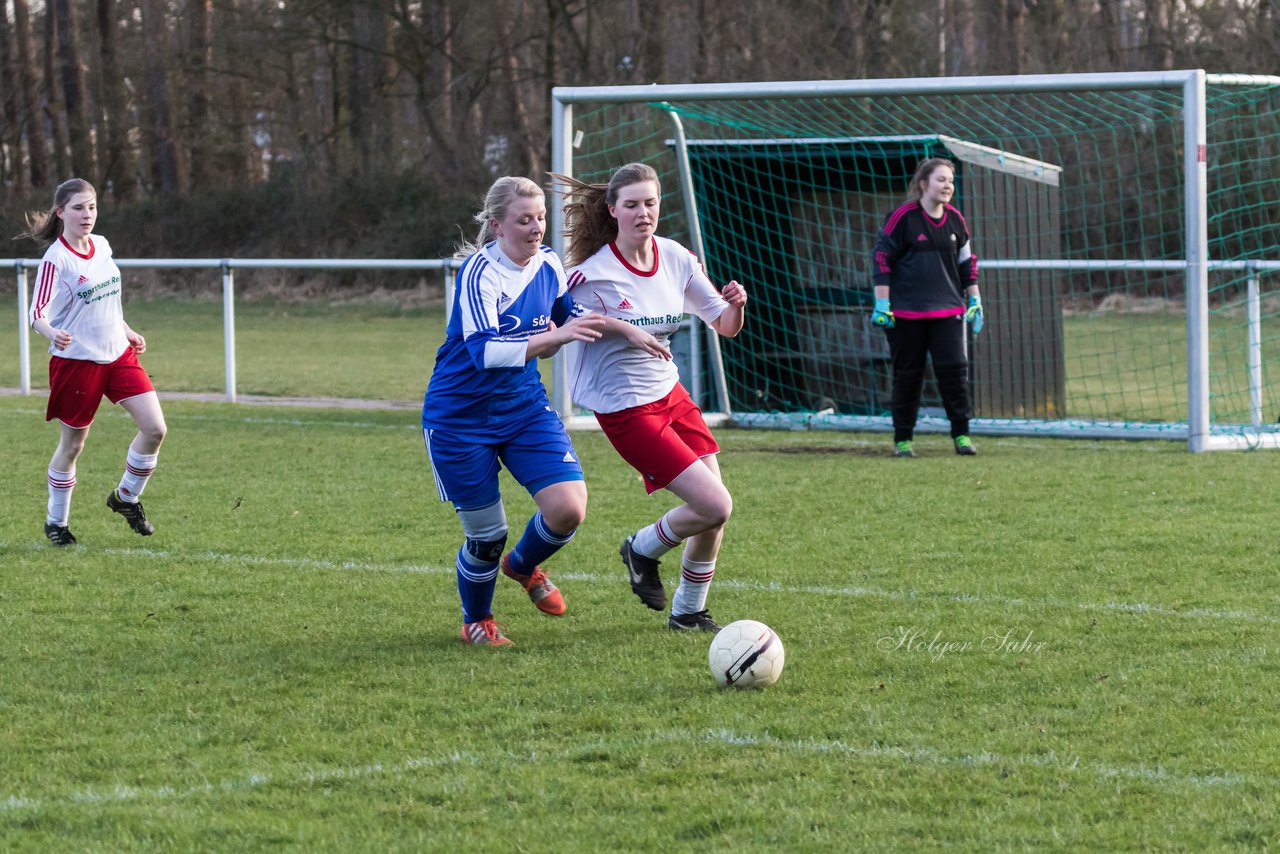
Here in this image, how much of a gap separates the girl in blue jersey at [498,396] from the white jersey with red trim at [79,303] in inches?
107

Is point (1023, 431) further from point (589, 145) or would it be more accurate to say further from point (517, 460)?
point (589, 145)

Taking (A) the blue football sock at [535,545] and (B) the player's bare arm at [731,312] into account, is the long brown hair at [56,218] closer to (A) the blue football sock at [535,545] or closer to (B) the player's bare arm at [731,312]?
(A) the blue football sock at [535,545]

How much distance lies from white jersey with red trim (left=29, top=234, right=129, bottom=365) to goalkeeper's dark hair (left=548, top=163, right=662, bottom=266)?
2.80m

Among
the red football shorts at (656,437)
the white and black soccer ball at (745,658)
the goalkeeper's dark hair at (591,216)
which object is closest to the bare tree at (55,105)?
the goalkeeper's dark hair at (591,216)

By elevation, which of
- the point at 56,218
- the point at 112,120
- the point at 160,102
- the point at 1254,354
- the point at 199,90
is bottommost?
the point at 1254,354

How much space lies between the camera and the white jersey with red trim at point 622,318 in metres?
5.17

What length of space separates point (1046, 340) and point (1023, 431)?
1.04 m

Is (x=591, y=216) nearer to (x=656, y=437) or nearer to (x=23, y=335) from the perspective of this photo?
(x=656, y=437)

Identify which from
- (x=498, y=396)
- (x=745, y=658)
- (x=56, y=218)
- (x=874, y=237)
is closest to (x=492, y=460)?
(x=498, y=396)

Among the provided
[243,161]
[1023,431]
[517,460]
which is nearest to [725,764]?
[517,460]

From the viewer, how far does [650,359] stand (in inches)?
207

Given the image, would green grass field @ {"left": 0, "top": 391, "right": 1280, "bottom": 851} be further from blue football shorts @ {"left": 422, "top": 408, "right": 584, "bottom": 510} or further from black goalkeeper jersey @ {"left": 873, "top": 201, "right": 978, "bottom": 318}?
black goalkeeper jersey @ {"left": 873, "top": 201, "right": 978, "bottom": 318}

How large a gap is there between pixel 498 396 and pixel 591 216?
705 millimetres

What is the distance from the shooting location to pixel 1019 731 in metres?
4.02
